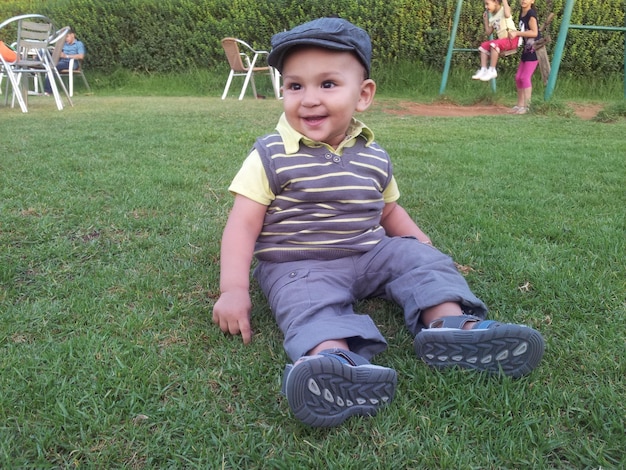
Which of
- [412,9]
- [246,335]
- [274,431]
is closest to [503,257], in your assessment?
[246,335]

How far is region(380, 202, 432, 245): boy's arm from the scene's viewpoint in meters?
1.94

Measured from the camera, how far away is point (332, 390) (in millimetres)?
1064

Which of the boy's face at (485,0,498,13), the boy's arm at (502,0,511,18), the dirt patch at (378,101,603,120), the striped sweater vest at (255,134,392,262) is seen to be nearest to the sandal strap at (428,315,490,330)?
the striped sweater vest at (255,134,392,262)

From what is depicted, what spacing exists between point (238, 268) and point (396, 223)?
2.29ft

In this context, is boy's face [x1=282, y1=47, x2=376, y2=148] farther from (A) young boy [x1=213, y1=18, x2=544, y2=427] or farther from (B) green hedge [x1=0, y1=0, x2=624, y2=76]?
(B) green hedge [x1=0, y1=0, x2=624, y2=76]

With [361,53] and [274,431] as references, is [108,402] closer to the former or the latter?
[274,431]

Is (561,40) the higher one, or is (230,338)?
(561,40)

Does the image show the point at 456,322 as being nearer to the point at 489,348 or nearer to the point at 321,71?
the point at 489,348

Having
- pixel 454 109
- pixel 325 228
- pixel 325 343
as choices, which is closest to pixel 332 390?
pixel 325 343

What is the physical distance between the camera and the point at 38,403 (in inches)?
44.8

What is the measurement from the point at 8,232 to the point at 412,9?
32.2 ft

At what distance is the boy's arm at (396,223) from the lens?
1.94m

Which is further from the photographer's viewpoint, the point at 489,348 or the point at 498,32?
the point at 498,32

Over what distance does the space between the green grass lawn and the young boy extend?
4.0 inches
